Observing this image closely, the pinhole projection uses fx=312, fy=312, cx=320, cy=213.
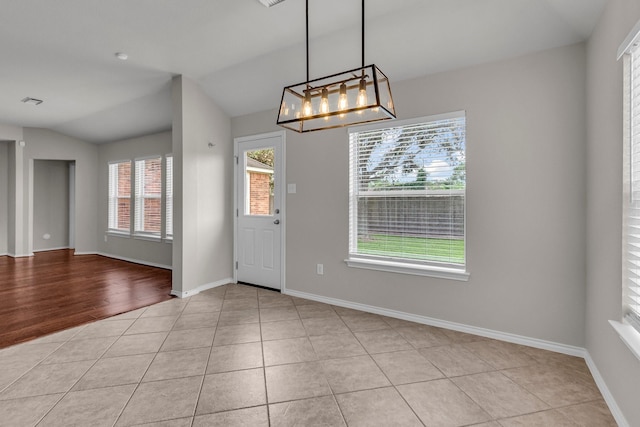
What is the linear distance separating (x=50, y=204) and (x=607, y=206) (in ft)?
32.8

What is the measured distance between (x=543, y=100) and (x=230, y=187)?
3.82 m

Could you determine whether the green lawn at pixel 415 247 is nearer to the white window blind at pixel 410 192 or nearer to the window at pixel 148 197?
the white window blind at pixel 410 192

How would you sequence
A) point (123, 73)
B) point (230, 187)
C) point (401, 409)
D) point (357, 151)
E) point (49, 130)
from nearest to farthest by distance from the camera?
point (401, 409)
point (357, 151)
point (123, 73)
point (230, 187)
point (49, 130)

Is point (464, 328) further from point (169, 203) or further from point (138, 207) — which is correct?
point (138, 207)

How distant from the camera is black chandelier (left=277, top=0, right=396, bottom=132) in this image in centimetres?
169

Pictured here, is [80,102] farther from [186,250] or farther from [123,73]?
[186,250]

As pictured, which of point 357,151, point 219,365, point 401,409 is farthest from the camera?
point 357,151

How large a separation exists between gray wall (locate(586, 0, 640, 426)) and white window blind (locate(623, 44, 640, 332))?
64mm

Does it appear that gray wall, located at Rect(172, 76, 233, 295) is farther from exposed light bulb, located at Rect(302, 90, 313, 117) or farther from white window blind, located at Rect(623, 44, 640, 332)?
white window blind, located at Rect(623, 44, 640, 332)

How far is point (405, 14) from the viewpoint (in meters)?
2.57

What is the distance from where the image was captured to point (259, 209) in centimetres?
436

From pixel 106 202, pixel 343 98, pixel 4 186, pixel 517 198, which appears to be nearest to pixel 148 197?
pixel 106 202

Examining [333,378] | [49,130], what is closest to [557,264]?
[333,378]

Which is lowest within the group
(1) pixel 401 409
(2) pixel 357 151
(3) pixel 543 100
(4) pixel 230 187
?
(1) pixel 401 409
